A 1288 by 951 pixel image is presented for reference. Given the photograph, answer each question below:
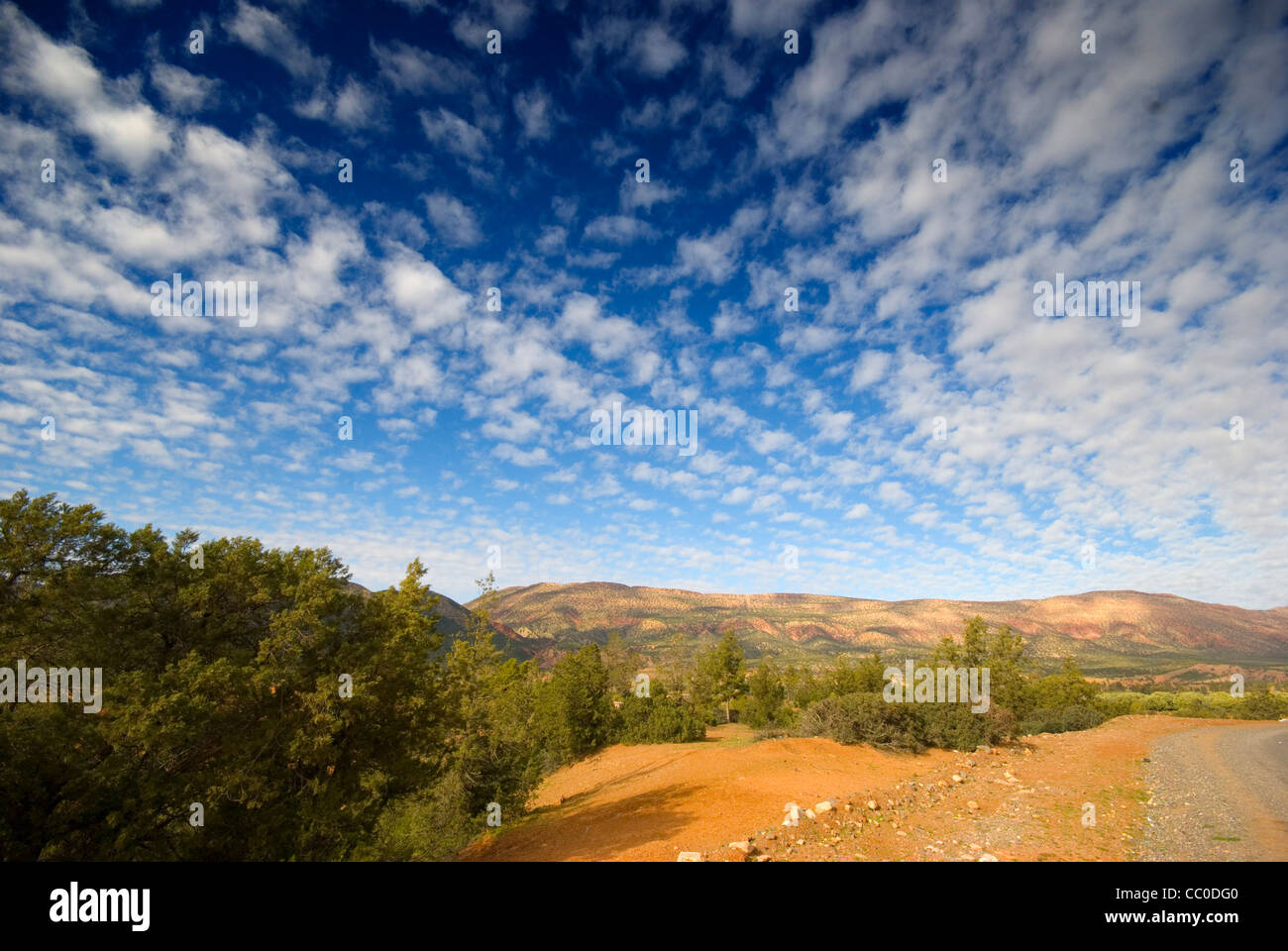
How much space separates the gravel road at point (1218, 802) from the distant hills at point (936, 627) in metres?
118

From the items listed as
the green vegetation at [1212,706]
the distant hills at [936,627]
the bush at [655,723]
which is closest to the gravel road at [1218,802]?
the bush at [655,723]

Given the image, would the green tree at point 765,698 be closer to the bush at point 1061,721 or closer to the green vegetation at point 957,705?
the green vegetation at point 957,705

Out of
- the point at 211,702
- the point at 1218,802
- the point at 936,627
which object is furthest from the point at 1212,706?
the point at 936,627

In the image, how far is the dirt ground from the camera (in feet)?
35.1

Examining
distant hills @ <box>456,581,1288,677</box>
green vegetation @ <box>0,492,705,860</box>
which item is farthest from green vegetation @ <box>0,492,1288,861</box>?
distant hills @ <box>456,581,1288,677</box>

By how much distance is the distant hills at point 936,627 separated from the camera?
479 ft

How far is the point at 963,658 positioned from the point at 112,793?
43.9 metres

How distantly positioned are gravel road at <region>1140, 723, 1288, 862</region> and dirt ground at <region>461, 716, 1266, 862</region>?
1.69 feet

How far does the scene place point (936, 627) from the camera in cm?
18138

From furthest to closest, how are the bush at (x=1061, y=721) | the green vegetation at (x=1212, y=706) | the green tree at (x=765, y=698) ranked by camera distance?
the green tree at (x=765, y=698), the green vegetation at (x=1212, y=706), the bush at (x=1061, y=721)

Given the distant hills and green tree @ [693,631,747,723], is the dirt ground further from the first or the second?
the distant hills

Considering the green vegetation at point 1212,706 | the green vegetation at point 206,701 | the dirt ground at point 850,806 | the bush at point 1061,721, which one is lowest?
the green vegetation at point 1212,706

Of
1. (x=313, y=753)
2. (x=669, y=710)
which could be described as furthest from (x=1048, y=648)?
(x=313, y=753)
